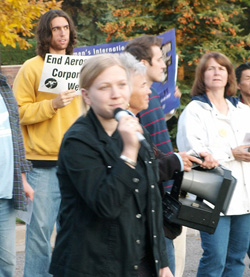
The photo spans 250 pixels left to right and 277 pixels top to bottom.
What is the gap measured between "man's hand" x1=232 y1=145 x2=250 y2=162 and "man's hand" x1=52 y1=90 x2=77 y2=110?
1260mm

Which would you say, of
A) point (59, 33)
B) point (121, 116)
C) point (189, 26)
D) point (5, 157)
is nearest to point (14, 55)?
point (189, 26)

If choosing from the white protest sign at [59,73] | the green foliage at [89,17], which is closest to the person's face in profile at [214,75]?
the white protest sign at [59,73]

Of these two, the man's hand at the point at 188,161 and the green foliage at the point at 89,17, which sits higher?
the green foliage at the point at 89,17

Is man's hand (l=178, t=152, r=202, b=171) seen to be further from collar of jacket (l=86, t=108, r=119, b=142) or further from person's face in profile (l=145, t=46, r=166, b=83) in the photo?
person's face in profile (l=145, t=46, r=166, b=83)

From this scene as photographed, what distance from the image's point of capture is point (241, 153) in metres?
4.45

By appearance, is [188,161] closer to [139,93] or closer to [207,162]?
[207,162]

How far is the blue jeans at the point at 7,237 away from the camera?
3.83 m

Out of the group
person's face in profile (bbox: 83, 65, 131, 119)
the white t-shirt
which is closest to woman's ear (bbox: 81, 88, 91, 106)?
person's face in profile (bbox: 83, 65, 131, 119)

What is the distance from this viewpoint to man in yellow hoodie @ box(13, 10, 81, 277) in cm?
450

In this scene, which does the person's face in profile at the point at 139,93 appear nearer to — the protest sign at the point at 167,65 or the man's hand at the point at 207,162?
the man's hand at the point at 207,162

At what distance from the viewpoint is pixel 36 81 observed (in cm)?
454

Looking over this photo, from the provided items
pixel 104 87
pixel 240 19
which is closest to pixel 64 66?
pixel 104 87

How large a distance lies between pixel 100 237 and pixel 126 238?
0.11m

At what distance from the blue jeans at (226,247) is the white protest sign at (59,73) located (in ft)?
4.83
